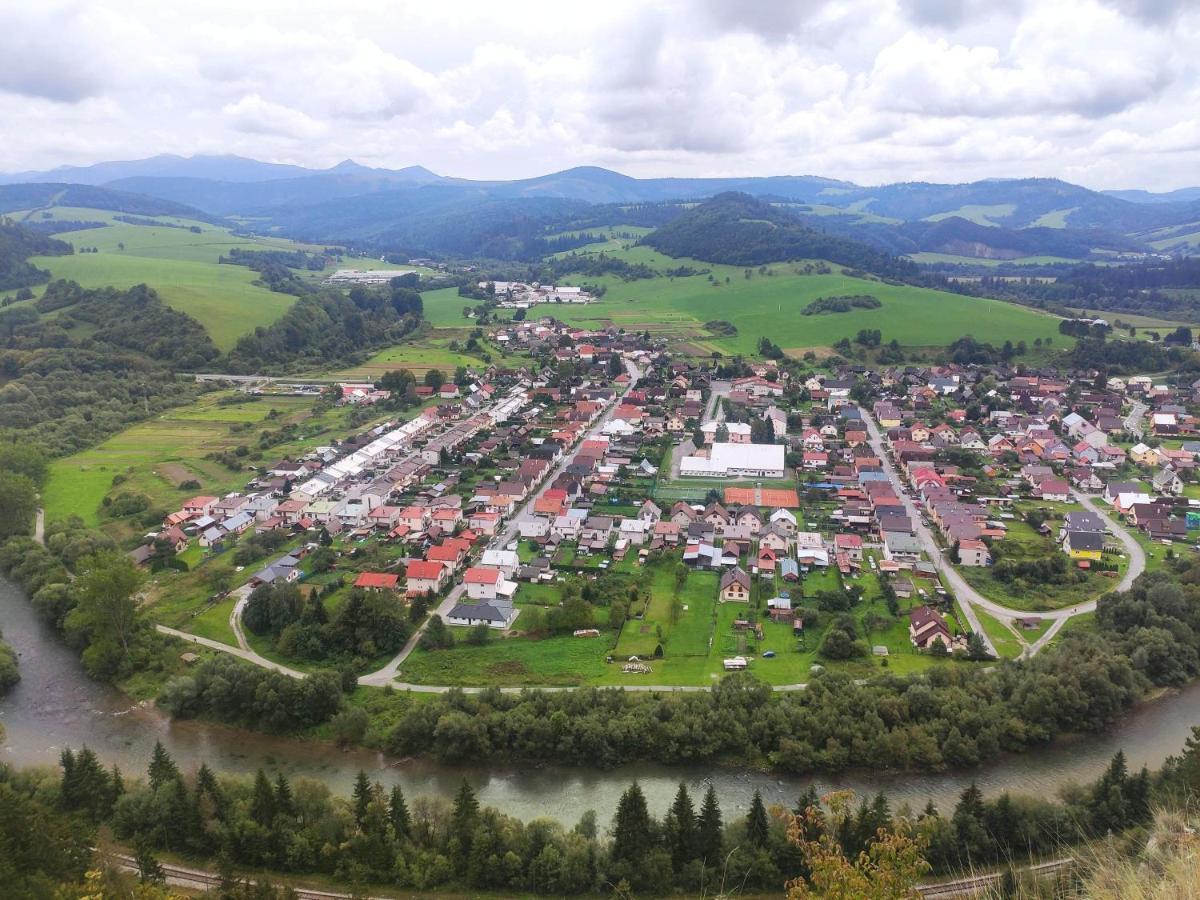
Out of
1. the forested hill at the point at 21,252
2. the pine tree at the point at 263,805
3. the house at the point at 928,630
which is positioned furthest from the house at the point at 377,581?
the forested hill at the point at 21,252

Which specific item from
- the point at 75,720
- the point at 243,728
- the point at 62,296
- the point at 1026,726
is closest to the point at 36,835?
the point at 243,728

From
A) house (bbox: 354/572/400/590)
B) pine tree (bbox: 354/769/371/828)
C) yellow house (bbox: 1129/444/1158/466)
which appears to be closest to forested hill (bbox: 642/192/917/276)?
yellow house (bbox: 1129/444/1158/466)

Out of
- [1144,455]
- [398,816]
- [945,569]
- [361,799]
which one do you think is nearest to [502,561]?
[361,799]

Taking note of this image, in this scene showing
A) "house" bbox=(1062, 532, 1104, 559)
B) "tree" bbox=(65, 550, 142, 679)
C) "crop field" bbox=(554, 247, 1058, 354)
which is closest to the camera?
"tree" bbox=(65, 550, 142, 679)

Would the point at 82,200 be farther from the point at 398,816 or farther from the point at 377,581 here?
the point at 398,816

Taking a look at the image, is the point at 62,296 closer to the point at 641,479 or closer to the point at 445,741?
the point at 641,479

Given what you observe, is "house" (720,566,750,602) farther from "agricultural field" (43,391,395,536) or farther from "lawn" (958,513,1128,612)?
"agricultural field" (43,391,395,536)
